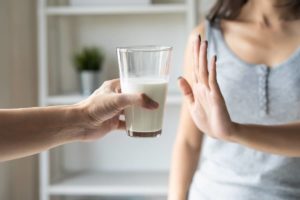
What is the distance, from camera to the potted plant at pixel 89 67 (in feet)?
5.94

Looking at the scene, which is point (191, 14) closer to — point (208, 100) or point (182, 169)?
point (182, 169)

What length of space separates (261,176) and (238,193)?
71 millimetres

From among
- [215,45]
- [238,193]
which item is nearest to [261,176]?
[238,193]

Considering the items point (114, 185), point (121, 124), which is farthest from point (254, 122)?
point (114, 185)

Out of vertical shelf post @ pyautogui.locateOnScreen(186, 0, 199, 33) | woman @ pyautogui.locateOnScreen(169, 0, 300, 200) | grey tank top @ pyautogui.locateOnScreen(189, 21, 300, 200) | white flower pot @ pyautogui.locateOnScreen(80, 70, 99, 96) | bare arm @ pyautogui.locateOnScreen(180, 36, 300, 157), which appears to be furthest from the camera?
white flower pot @ pyautogui.locateOnScreen(80, 70, 99, 96)

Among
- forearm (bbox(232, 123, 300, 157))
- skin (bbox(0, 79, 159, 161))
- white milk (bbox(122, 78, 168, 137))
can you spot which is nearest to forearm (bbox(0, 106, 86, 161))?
skin (bbox(0, 79, 159, 161))

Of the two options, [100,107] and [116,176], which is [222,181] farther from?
[116,176]

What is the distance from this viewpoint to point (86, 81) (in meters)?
1.81

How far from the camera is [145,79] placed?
833 millimetres

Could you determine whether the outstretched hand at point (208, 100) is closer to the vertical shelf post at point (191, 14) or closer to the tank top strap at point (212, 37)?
the tank top strap at point (212, 37)

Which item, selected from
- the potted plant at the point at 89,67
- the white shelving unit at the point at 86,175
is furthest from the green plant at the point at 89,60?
the white shelving unit at the point at 86,175

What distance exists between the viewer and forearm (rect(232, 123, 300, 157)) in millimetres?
1007

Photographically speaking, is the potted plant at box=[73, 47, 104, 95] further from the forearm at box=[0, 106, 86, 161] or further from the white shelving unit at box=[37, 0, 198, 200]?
the forearm at box=[0, 106, 86, 161]

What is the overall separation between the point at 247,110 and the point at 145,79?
17.7 inches
